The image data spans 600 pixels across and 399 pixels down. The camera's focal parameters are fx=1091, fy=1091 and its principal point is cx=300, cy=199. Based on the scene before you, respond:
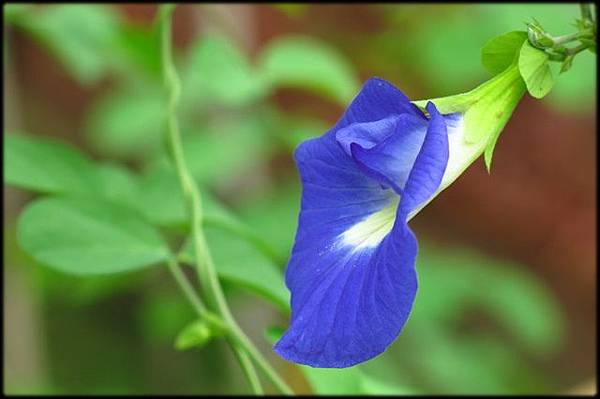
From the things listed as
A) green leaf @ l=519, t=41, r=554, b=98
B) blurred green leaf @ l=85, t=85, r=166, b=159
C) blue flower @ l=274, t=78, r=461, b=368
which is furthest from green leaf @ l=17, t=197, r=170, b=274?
blurred green leaf @ l=85, t=85, r=166, b=159

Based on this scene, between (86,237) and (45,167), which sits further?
(45,167)

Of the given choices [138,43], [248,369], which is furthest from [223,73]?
[248,369]

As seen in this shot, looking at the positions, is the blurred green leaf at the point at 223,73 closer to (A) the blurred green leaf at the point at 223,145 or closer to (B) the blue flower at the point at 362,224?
(A) the blurred green leaf at the point at 223,145

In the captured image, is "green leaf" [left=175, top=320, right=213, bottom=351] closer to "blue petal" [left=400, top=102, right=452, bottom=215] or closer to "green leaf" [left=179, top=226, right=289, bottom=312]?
"green leaf" [left=179, top=226, right=289, bottom=312]

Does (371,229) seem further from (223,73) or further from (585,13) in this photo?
(223,73)

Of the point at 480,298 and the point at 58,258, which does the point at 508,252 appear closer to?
the point at 480,298

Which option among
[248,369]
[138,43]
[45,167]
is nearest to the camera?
[248,369]

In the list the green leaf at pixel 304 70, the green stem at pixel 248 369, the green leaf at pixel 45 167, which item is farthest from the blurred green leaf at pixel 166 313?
the green stem at pixel 248 369
